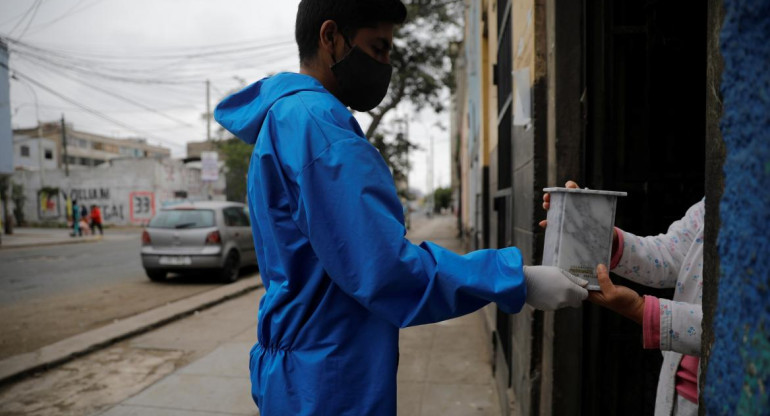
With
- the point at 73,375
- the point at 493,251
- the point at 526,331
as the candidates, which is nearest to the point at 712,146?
the point at 493,251

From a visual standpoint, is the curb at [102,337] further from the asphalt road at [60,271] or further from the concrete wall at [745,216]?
the concrete wall at [745,216]

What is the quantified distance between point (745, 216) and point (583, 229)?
70cm

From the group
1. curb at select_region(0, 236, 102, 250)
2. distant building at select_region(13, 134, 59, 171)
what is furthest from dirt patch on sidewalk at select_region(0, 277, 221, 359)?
distant building at select_region(13, 134, 59, 171)

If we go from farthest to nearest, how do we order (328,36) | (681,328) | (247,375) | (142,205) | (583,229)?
(142,205) → (247,375) → (328,36) → (583,229) → (681,328)

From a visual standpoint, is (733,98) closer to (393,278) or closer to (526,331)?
(393,278)

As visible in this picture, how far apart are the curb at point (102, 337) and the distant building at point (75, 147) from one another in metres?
39.5

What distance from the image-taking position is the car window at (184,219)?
9398mm

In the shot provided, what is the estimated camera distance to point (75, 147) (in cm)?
6372

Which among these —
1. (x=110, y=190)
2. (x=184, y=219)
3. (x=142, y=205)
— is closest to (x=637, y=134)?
(x=184, y=219)

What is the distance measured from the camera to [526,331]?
9.06 feet

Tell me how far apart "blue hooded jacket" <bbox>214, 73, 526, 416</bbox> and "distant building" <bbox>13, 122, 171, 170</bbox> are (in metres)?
45.7

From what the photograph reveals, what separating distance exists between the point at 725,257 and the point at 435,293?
24.0 inches

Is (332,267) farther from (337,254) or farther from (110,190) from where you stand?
(110,190)

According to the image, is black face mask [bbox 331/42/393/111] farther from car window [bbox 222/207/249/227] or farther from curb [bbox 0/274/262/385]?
car window [bbox 222/207/249/227]
